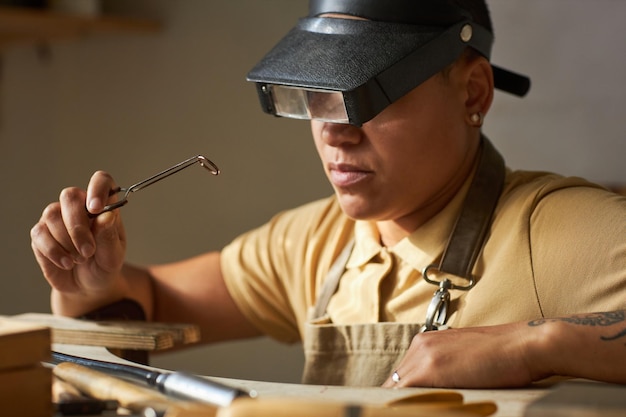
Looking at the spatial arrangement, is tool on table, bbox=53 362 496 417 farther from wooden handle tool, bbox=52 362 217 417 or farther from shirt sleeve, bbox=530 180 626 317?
shirt sleeve, bbox=530 180 626 317

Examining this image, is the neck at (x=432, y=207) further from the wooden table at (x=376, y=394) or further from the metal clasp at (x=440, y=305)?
the wooden table at (x=376, y=394)

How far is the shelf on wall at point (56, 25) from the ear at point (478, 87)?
1550 millimetres

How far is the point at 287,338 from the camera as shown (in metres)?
2.02

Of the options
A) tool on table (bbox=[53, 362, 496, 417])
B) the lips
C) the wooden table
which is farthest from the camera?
the lips

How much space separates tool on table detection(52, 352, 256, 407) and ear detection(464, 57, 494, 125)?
78 cm

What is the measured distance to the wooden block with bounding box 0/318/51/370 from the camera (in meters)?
0.90

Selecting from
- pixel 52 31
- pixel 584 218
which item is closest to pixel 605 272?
pixel 584 218

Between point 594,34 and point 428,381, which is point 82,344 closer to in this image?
point 428,381

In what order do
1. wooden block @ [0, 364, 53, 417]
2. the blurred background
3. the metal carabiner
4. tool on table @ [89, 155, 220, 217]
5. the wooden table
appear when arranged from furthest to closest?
1. the blurred background
2. the metal carabiner
3. tool on table @ [89, 155, 220, 217]
4. the wooden table
5. wooden block @ [0, 364, 53, 417]

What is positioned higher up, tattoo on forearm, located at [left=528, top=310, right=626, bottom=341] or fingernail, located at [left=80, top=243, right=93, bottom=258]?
fingernail, located at [left=80, top=243, right=93, bottom=258]

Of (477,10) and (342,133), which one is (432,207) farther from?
(477,10)

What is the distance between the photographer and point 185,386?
3.16 ft

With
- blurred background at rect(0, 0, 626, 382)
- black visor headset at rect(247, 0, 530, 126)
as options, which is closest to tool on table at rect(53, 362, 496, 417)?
black visor headset at rect(247, 0, 530, 126)

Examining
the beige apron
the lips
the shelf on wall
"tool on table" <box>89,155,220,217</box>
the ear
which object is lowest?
the beige apron
